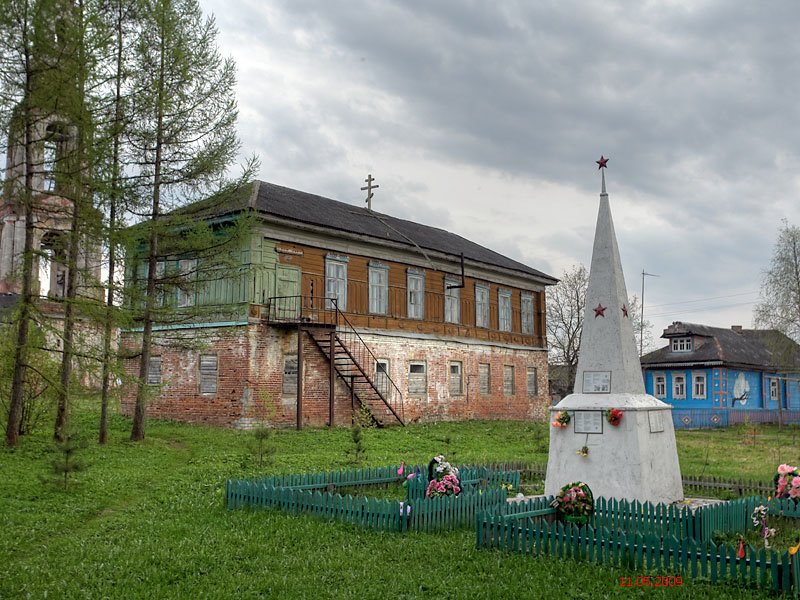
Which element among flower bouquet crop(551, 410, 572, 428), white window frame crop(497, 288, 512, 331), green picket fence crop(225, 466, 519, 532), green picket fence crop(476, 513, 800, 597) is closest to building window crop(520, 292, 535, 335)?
white window frame crop(497, 288, 512, 331)

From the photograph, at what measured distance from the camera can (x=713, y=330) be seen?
157 ft

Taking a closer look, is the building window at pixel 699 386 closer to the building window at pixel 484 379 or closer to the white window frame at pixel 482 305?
the building window at pixel 484 379

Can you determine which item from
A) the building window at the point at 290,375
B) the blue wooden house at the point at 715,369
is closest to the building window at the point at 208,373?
the building window at the point at 290,375

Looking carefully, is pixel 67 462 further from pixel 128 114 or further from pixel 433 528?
pixel 128 114

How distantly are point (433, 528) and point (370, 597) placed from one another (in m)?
3.04

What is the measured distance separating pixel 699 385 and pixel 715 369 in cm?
140

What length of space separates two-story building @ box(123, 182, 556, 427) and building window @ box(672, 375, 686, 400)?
1480cm

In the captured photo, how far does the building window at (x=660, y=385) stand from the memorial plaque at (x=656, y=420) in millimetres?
36798

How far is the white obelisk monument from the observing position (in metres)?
11.7

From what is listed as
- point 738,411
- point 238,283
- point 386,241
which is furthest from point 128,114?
point 738,411

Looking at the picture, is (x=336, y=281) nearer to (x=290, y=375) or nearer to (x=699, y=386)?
(x=290, y=375)

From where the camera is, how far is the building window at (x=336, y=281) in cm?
2638

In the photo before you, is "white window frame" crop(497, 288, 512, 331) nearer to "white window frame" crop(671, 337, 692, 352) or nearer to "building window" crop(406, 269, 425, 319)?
"building window" crop(406, 269, 425, 319)

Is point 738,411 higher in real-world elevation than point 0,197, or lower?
lower
